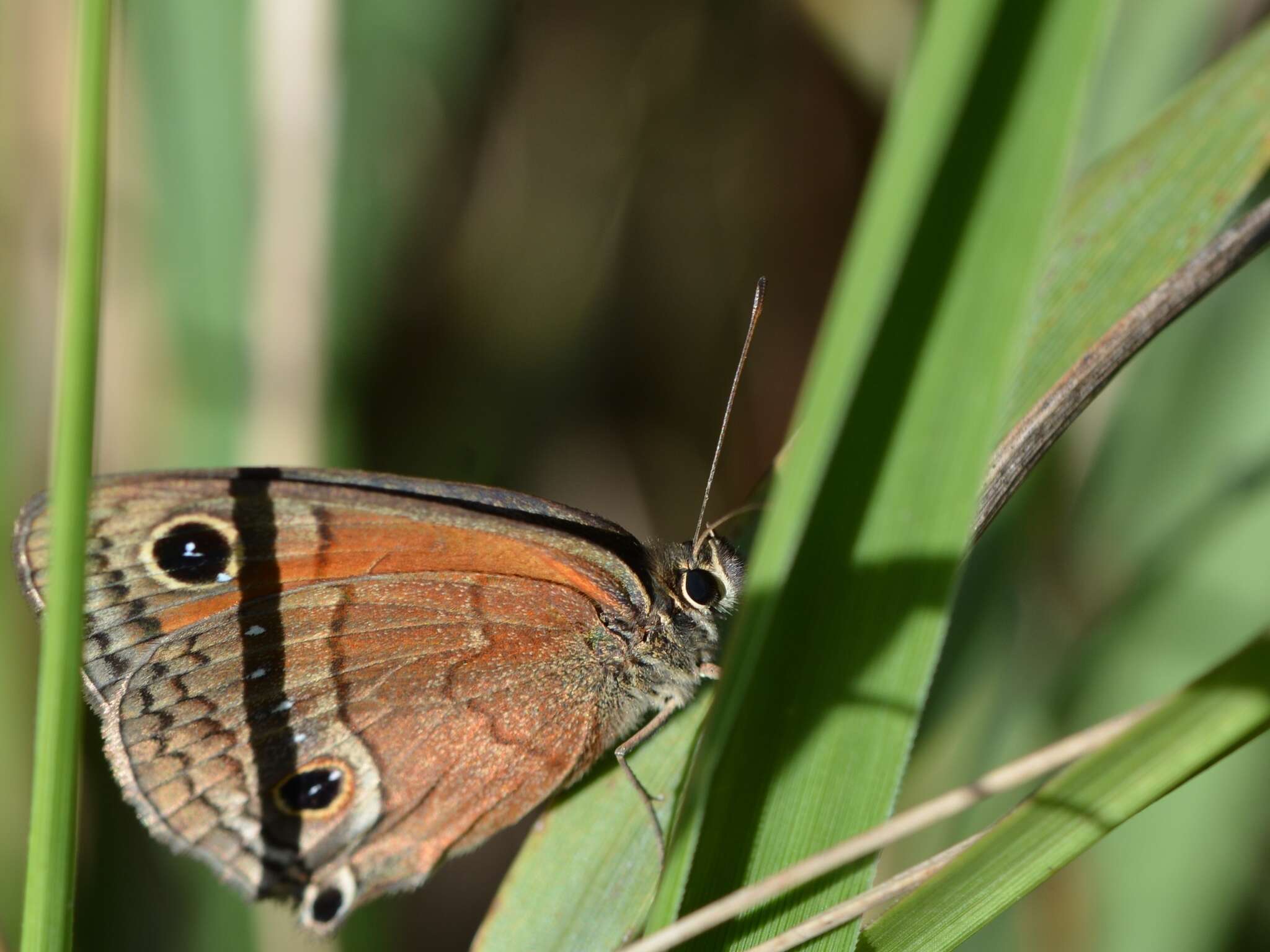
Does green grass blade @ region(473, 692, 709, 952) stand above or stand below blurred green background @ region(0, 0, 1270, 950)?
below

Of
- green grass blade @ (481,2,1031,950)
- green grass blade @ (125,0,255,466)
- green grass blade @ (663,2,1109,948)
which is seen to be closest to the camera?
green grass blade @ (481,2,1031,950)

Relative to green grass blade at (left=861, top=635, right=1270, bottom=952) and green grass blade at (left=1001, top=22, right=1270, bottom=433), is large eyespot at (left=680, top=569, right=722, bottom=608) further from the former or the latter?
green grass blade at (left=861, top=635, right=1270, bottom=952)

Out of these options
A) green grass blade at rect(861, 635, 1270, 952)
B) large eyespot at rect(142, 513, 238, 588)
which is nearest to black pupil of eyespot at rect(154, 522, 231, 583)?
large eyespot at rect(142, 513, 238, 588)

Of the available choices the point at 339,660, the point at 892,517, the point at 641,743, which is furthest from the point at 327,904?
the point at 892,517

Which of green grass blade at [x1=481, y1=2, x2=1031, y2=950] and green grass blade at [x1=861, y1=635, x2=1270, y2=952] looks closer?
green grass blade at [x1=481, y1=2, x2=1031, y2=950]

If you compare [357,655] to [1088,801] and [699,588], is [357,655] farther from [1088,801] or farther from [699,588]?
[1088,801]

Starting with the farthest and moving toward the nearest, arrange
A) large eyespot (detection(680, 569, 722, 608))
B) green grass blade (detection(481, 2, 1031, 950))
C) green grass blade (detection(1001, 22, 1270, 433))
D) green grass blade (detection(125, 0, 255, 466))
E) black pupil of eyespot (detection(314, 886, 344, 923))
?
green grass blade (detection(125, 0, 255, 466)) < large eyespot (detection(680, 569, 722, 608)) < black pupil of eyespot (detection(314, 886, 344, 923)) < green grass blade (detection(1001, 22, 1270, 433)) < green grass blade (detection(481, 2, 1031, 950))

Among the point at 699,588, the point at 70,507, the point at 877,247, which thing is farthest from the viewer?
the point at 699,588
